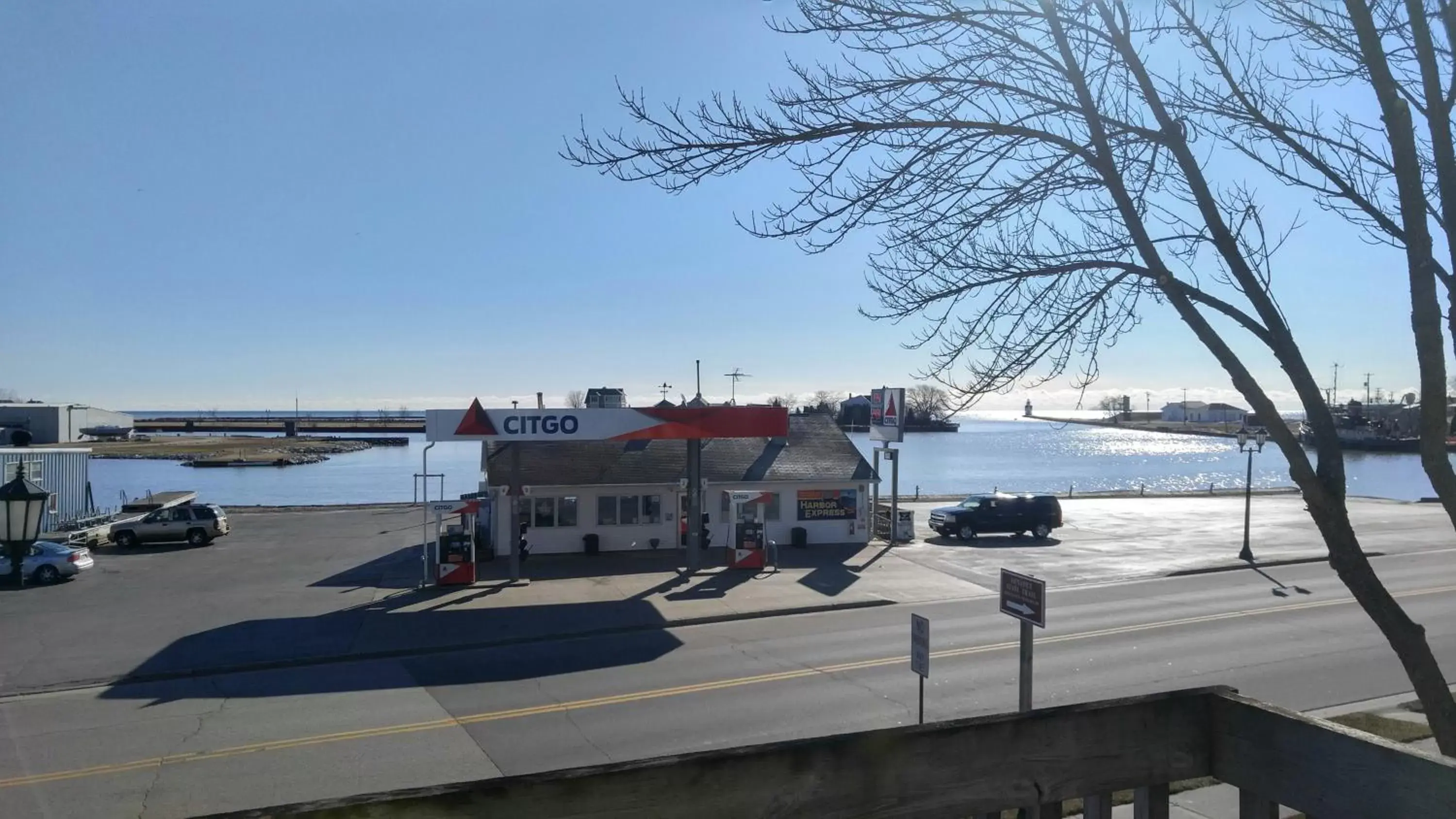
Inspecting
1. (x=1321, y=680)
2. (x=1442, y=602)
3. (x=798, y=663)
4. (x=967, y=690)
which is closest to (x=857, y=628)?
(x=798, y=663)

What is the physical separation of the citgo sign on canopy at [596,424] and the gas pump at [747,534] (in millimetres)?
2784

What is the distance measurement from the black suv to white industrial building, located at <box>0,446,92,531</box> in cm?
3130

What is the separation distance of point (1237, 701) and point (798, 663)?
13.1 metres

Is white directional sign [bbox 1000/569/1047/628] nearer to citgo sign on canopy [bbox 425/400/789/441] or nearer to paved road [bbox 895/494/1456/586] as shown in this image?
paved road [bbox 895/494/1456/586]

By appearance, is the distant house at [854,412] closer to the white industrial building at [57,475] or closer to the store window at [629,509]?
the store window at [629,509]

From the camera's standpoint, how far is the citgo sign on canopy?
81.1 feet

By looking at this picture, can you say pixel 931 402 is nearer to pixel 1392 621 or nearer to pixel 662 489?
pixel 1392 621

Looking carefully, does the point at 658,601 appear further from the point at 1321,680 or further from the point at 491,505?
the point at 1321,680

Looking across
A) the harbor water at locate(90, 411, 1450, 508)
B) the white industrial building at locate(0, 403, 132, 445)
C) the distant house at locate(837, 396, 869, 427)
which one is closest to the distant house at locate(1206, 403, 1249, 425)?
the harbor water at locate(90, 411, 1450, 508)

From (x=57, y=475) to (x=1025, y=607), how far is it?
40491 millimetres

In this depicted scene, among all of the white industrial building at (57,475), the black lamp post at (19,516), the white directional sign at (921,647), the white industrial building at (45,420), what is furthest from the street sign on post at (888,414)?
the white industrial building at (45,420)

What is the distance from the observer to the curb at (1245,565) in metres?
25.9

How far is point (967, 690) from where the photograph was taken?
14156 mm

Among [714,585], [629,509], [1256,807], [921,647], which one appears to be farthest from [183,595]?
[1256,807]
